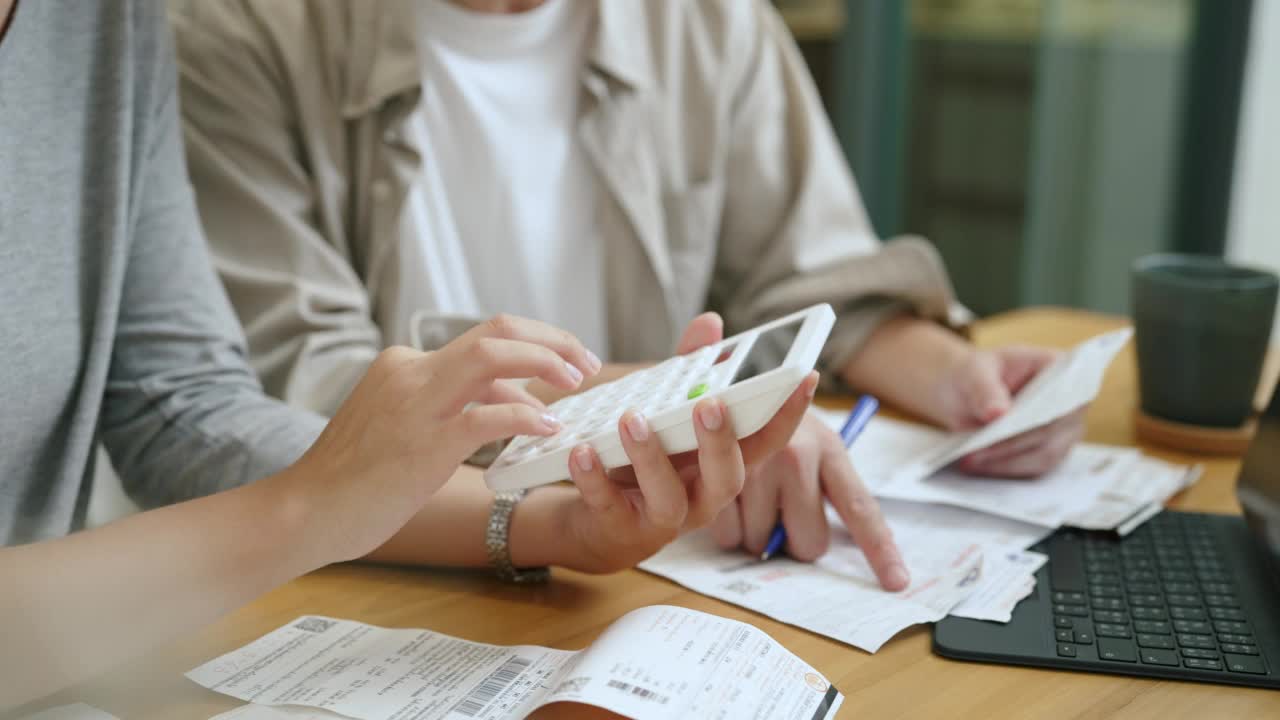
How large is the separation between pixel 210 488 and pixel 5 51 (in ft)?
0.96

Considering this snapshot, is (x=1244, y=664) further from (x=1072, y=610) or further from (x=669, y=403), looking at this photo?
(x=669, y=403)

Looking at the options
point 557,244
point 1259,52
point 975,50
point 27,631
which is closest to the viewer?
point 27,631

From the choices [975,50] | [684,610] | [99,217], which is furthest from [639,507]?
[975,50]

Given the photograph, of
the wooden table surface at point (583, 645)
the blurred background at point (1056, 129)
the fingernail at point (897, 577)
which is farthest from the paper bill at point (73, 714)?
the blurred background at point (1056, 129)

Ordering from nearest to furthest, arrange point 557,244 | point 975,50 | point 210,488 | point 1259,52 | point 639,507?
point 639,507 < point 210,488 < point 557,244 < point 1259,52 < point 975,50

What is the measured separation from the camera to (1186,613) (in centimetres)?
67

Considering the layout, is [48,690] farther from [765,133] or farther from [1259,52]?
[1259,52]

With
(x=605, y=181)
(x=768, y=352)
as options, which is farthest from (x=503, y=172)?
(x=768, y=352)

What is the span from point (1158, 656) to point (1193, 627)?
2.0 inches

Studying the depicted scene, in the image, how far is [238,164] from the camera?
1.01m

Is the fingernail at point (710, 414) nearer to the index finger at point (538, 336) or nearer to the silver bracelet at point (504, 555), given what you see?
the index finger at point (538, 336)

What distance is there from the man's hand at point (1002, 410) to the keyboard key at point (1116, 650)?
27cm

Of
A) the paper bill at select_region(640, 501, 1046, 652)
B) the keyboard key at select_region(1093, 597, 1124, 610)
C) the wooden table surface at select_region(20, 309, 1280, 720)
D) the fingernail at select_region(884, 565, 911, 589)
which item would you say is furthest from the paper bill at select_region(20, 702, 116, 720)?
the keyboard key at select_region(1093, 597, 1124, 610)

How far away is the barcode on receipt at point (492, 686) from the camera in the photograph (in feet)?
1.83
